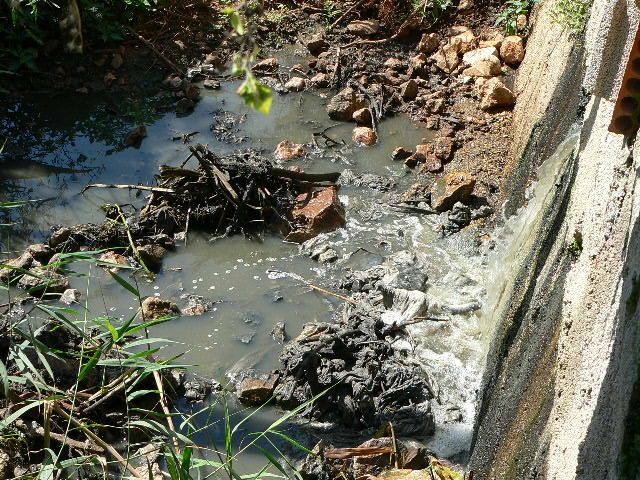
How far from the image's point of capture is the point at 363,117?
6.04 m

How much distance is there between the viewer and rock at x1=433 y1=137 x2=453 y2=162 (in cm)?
557

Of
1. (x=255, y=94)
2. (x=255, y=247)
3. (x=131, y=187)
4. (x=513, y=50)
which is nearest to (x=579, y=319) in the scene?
(x=255, y=94)

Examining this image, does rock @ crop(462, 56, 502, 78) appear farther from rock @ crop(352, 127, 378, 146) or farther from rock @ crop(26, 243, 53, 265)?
rock @ crop(26, 243, 53, 265)

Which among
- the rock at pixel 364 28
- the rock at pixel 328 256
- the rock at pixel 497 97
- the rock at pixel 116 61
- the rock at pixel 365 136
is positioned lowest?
the rock at pixel 328 256

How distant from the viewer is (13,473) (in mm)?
3004

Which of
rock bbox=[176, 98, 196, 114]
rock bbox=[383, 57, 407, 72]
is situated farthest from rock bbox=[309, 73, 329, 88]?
rock bbox=[176, 98, 196, 114]

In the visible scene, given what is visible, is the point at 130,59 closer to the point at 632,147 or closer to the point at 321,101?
the point at 321,101

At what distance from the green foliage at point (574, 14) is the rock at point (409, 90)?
Result: 157 centimetres

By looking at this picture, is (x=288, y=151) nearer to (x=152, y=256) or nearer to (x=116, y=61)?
(x=152, y=256)

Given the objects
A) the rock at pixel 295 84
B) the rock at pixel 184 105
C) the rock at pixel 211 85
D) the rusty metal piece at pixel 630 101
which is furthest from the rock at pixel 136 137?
the rusty metal piece at pixel 630 101

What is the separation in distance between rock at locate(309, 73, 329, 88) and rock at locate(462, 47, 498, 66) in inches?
48.2

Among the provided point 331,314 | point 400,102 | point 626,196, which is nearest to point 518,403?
point 626,196

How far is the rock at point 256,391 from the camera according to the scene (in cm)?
385

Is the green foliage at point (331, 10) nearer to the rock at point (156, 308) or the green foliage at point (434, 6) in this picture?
the green foliage at point (434, 6)
